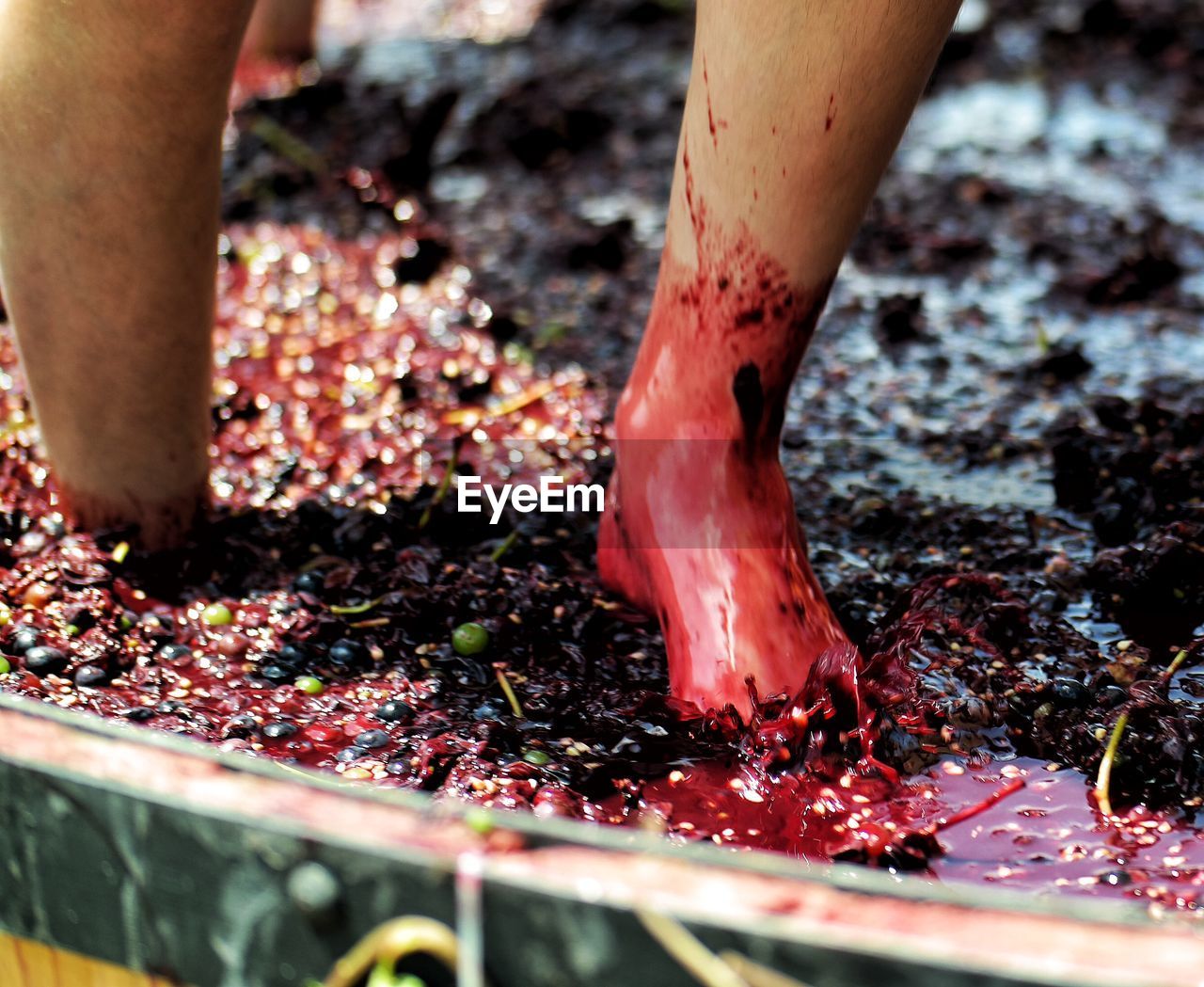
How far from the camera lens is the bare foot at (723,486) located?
1.30 metres

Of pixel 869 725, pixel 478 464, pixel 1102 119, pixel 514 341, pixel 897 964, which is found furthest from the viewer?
pixel 1102 119

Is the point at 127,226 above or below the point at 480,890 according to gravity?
above

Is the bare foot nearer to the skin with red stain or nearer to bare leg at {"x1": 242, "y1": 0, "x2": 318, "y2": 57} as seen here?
the skin with red stain

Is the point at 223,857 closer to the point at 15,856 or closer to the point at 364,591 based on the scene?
→ the point at 15,856

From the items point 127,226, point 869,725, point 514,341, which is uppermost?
point 127,226

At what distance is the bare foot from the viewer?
130 cm

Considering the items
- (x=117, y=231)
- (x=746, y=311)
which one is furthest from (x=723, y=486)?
(x=117, y=231)

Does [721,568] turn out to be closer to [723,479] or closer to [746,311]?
[723,479]

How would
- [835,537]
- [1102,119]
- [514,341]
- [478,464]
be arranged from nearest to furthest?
[835,537] → [478,464] → [514,341] → [1102,119]

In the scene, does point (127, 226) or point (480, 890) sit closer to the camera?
point (480, 890)

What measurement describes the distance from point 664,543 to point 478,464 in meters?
0.42

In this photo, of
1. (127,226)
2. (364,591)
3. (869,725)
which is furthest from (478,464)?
(869,725)

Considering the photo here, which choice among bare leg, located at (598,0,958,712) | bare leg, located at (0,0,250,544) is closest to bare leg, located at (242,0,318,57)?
Answer: bare leg, located at (0,0,250,544)

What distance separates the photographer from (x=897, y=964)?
66 cm
